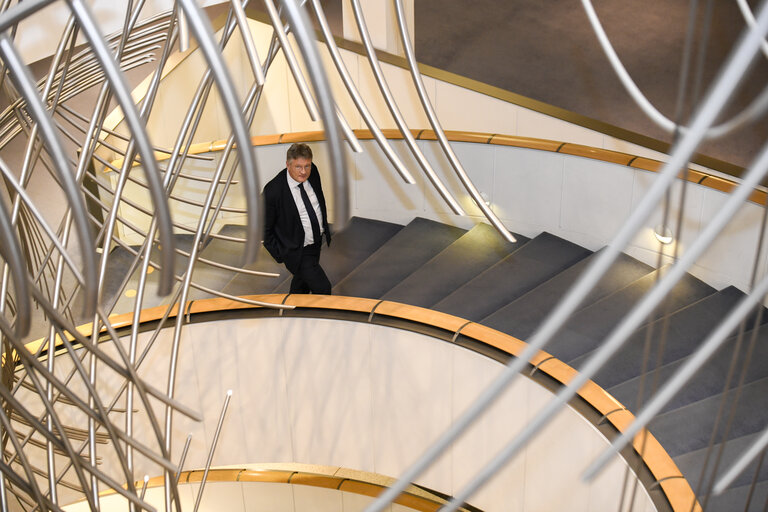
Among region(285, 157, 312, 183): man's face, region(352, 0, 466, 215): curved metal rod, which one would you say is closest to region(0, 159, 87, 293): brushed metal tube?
region(352, 0, 466, 215): curved metal rod

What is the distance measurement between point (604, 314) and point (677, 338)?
1.11 feet

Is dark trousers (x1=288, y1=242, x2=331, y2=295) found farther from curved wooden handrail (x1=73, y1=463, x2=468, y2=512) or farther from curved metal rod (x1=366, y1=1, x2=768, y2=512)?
curved metal rod (x1=366, y1=1, x2=768, y2=512)

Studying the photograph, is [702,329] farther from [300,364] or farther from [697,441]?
[300,364]

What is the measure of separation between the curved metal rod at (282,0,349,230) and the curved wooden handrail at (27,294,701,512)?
2.18m

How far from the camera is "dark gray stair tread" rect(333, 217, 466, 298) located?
13.3 ft

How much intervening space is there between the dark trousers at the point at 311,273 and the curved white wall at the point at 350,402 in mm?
196

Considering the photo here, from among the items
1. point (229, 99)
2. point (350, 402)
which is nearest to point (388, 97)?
point (229, 99)

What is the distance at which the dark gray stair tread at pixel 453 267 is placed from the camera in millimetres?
3920

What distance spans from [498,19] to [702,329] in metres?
4.50

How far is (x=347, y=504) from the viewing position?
15.9 ft

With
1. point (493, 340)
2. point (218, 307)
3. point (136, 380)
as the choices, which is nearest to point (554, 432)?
point (493, 340)

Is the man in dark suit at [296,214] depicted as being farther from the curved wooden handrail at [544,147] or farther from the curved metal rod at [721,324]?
the curved metal rod at [721,324]

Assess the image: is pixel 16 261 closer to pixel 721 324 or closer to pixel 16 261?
pixel 16 261

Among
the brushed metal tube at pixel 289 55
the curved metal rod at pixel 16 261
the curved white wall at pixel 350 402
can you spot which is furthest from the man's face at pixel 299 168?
the curved metal rod at pixel 16 261
